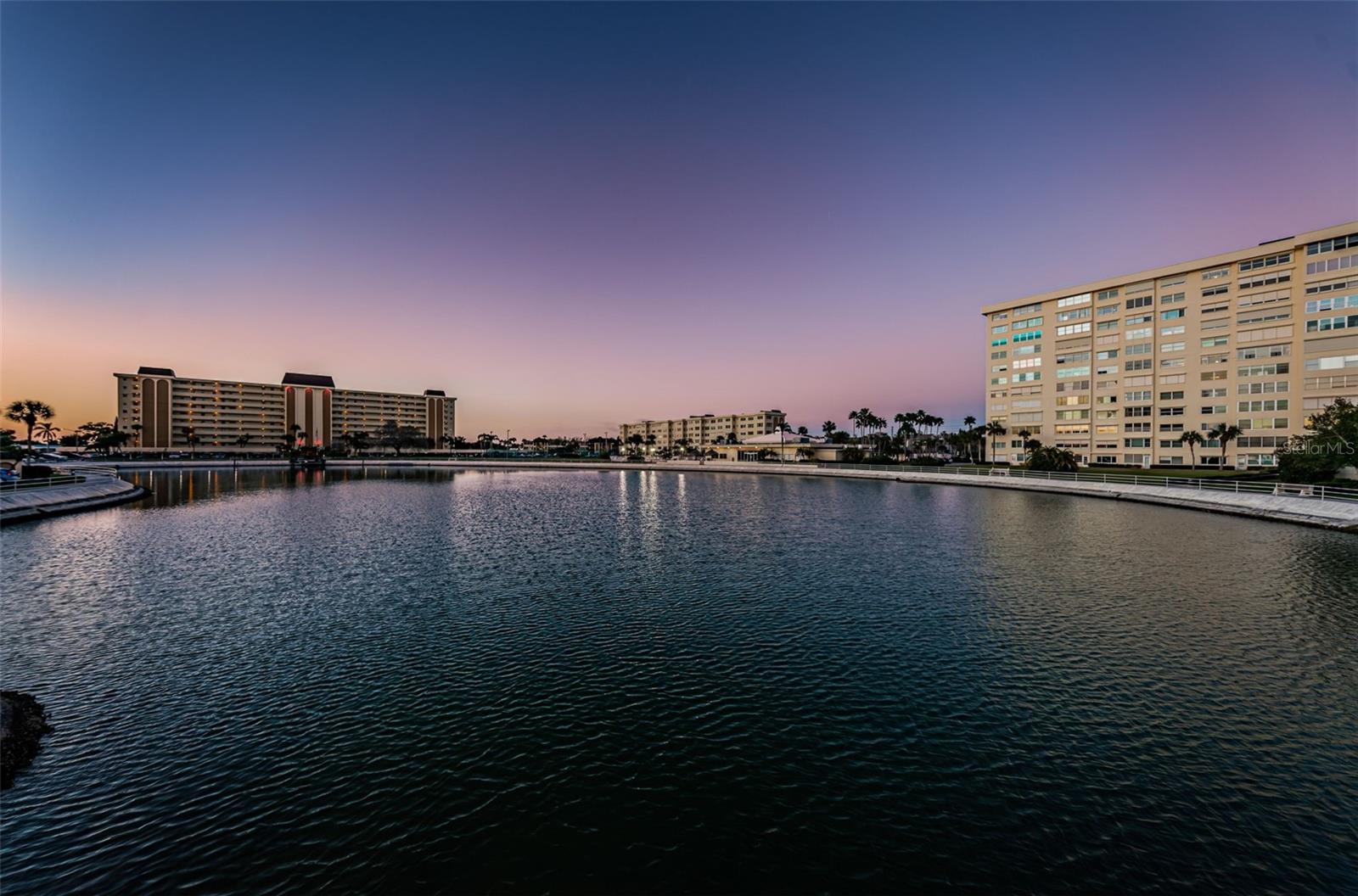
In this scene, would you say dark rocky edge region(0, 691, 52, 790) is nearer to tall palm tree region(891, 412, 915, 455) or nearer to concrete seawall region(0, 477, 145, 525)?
concrete seawall region(0, 477, 145, 525)

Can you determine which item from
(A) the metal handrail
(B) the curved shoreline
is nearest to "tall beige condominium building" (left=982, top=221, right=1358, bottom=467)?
(B) the curved shoreline

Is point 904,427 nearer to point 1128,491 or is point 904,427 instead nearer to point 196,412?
point 1128,491

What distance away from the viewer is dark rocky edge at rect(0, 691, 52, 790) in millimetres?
10359

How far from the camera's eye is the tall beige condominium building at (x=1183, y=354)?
78.3 metres

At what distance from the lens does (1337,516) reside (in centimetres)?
3925

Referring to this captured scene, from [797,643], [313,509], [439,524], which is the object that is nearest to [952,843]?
[797,643]

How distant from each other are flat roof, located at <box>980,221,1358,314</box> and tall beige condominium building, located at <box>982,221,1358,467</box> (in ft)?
0.60

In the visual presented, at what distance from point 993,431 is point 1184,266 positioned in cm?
4027

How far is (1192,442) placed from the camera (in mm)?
88375

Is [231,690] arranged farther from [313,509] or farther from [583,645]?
[313,509]

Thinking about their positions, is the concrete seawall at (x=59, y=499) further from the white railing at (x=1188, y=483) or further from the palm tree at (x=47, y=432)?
the palm tree at (x=47, y=432)

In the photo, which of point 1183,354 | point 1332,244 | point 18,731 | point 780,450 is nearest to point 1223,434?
point 1183,354

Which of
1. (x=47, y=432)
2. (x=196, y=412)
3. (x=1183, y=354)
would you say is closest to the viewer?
(x=1183, y=354)

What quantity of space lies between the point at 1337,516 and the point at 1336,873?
1946 inches
